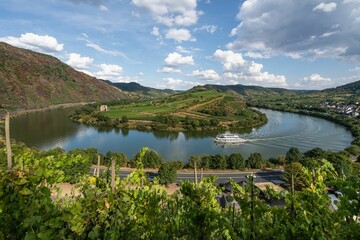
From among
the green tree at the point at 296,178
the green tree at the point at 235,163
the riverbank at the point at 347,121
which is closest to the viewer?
the green tree at the point at 296,178

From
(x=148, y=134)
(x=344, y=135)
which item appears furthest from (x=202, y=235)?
(x=344, y=135)

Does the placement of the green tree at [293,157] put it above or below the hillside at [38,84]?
below

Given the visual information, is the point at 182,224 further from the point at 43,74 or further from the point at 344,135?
the point at 43,74

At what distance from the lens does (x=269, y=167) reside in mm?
36031

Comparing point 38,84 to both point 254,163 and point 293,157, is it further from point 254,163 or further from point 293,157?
point 293,157

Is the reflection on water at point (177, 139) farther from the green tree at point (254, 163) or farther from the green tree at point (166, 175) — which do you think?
the green tree at point (166, 175)

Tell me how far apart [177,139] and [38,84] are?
115m

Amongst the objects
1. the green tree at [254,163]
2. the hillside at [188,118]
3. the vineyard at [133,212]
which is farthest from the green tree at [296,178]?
the hillside at [188,118]

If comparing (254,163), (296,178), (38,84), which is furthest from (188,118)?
(38,84)

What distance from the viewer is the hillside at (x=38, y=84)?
400ft

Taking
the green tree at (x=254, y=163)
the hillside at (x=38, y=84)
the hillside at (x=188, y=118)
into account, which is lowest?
the green tree at (x=254, y=163)

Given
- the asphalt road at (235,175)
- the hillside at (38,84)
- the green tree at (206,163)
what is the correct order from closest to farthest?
1. the asphalt road at (235,175)
2. the green tree at (206,163)
3. the hillside at (38,84)

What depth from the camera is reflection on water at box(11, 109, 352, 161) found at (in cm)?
4959

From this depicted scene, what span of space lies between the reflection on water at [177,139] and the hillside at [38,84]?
181ft
